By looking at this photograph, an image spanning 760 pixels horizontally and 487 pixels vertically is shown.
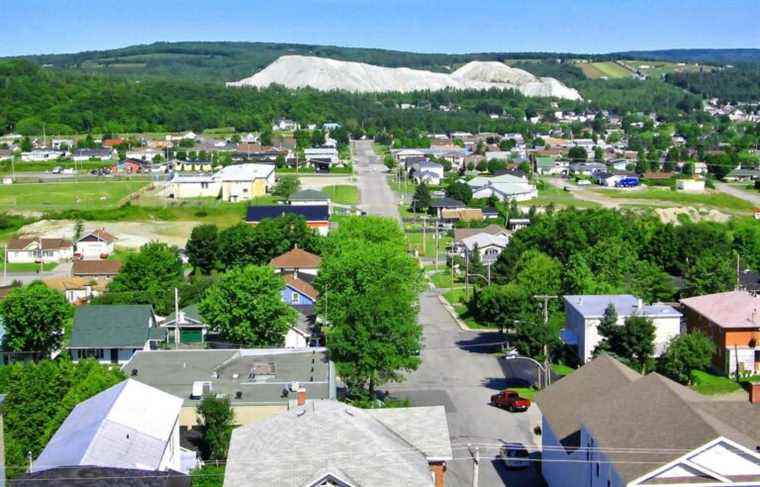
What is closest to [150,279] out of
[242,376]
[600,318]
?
[242,376]

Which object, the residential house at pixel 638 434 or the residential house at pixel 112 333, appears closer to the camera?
the residential house at pixel 638 434

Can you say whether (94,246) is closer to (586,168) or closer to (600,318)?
(600,318)

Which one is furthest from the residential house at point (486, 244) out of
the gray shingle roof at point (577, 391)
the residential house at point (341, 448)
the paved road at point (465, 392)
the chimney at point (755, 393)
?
the residential house at point (341, 448)

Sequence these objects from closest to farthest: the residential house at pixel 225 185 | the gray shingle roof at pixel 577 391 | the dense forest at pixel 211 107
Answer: the gray shingle roof at pixel 577 391 < the residential house at pixel 225 185 < the dense forest at pixel 211 107

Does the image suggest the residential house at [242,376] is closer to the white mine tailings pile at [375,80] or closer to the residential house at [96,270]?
the residential house at [96,270]

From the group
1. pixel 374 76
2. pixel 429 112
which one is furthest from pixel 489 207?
pixel 374 76
